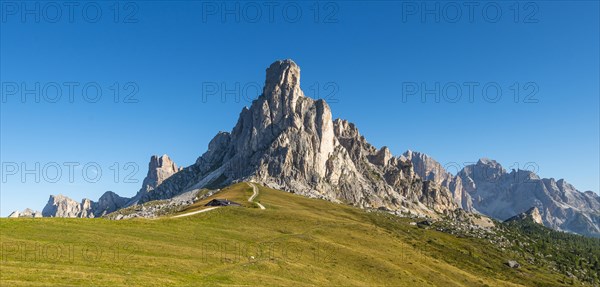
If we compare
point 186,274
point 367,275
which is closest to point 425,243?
point 367,275

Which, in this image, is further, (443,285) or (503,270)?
(503,270)

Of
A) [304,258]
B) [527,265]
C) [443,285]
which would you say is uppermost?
[304,258]

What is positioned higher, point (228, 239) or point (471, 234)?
point (228, 239)

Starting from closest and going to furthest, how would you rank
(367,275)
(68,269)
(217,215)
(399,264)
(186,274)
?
(68,269), (186,274), (367,275), (399,264), (217,215)

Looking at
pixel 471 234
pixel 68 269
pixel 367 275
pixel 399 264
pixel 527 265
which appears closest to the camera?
pixel 68 269

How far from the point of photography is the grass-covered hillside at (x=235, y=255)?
4878 centimetres

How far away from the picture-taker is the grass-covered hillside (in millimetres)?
48781

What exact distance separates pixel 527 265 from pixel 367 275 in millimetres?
83987

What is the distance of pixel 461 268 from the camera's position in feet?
335

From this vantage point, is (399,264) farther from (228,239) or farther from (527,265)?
(527,265)

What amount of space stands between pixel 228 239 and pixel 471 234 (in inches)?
4765

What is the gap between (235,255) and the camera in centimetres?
6919

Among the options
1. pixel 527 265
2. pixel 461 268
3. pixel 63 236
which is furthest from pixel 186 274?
pixel 527 265

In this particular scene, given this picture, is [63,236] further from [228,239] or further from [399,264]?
Result: [399,264]
